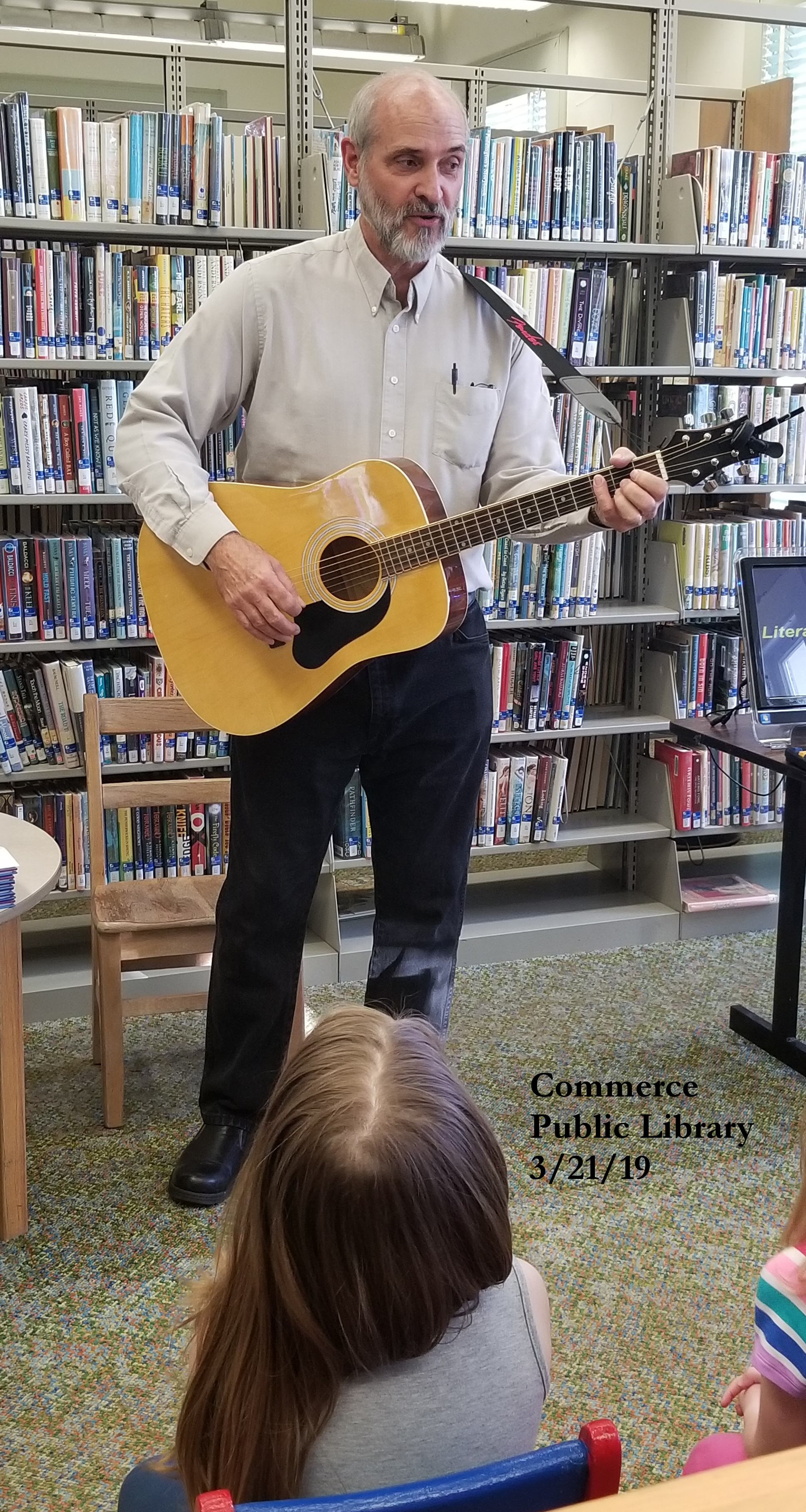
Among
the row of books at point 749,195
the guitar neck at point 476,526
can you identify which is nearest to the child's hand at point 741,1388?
the guitar neck at point 476,526

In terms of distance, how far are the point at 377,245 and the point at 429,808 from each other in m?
0.90

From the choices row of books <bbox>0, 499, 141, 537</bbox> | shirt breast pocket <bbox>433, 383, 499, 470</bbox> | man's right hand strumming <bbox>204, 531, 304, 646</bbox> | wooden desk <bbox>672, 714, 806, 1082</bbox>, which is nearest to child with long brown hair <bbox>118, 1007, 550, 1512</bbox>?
man's right hand strumming <bbox>204, 531, 304, 646</bbox>

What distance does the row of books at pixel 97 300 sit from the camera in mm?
2850

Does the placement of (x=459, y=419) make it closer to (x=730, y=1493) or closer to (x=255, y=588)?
(x=255, y=588)

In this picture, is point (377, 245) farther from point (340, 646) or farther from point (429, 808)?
point (429, 808)

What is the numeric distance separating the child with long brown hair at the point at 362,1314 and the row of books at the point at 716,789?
8.52 feet

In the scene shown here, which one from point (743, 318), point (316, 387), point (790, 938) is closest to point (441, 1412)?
point (316, 387)

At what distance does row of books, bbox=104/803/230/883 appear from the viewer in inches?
124

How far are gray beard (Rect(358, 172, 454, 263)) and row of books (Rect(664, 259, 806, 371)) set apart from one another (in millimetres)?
1448

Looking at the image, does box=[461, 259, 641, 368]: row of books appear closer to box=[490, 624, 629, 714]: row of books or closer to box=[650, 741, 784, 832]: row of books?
box=[490, 624, 629, 714]: row of books

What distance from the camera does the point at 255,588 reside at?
1.98 m

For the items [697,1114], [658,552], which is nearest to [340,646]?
[697,1114]

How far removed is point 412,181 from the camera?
6.52ft

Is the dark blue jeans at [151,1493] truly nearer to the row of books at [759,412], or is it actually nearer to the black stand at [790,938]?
the black stand at [790,938]
